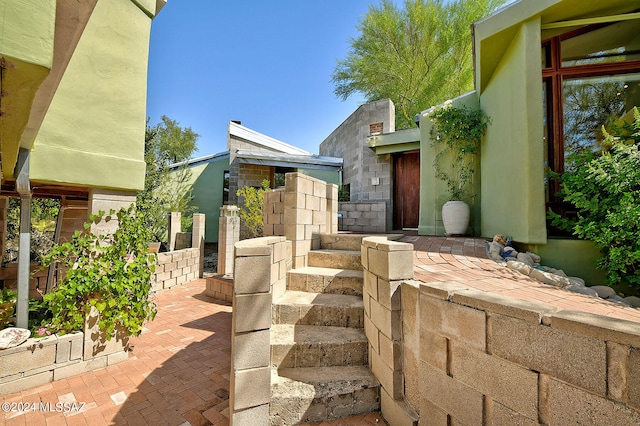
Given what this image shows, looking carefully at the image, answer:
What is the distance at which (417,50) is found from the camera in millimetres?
10828

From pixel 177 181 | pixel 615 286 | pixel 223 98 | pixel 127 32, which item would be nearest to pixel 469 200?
pixel 615 286

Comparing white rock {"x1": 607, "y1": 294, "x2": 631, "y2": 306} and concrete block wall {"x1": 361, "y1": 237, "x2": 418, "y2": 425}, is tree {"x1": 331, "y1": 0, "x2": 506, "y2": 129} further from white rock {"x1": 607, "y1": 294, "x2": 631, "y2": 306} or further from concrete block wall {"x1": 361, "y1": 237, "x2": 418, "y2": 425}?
concrete block wall {"x1": 361, "y1": 237, "x2": 418, "y2": 425}

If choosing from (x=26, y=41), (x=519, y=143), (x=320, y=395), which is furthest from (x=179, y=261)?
(x=519, y=143)

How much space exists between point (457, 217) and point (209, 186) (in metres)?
10.5

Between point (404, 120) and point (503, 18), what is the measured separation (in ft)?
27.0

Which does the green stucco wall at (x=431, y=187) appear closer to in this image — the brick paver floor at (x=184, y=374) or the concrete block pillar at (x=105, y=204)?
the brick paver floor at (x=184, y=374)

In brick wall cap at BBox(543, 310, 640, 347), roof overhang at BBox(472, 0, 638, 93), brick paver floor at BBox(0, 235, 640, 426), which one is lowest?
brick paver floor at BBox(0, 235, 640, 426)

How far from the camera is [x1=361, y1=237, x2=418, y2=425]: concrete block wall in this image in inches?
76.8

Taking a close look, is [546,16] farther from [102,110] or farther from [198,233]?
[198,233]

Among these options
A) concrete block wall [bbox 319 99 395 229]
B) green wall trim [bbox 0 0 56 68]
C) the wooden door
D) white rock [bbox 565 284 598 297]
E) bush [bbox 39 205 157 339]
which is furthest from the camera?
concrete block wall [bbox 319 99 395 229]

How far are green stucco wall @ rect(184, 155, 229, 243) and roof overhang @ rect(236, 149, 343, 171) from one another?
1.94m

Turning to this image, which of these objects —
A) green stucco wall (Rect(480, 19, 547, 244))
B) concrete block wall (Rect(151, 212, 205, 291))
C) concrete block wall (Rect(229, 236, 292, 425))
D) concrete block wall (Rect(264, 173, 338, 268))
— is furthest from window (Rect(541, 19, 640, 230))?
concrete block wall (Rect(151, 212, 205, 291))

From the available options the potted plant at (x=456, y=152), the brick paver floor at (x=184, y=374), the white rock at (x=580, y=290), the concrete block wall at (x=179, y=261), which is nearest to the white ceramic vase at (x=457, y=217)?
the potted plant at (x=456, y=152)

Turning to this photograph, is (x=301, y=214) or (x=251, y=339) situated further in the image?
(x=301, y=214)
